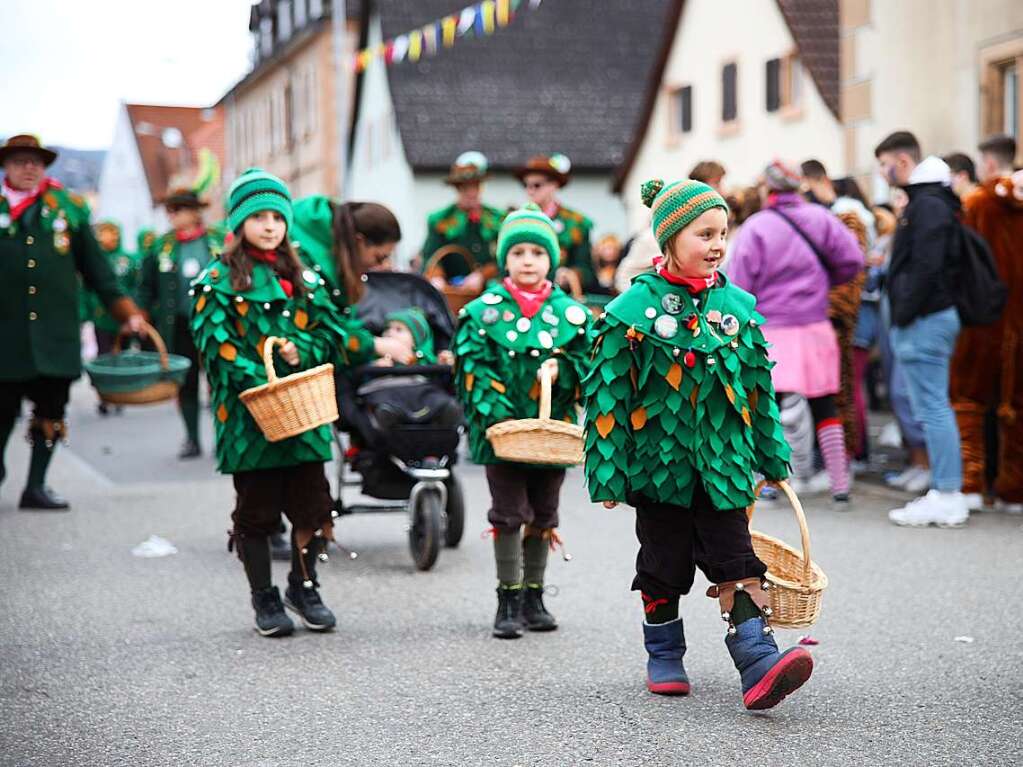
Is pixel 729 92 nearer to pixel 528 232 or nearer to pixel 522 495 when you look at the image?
pixel 528 232

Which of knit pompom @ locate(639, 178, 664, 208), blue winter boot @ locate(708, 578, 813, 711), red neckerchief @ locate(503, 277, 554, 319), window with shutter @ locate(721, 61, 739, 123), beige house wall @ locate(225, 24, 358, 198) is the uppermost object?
beige house wall @ locate(225, 24, 358, 198)

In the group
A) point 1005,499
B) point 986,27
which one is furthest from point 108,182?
point 1005,499

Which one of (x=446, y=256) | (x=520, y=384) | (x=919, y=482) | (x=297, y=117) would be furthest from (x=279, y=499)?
(x=297, y=117)

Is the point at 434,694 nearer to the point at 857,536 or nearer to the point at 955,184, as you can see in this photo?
the point at 857,536

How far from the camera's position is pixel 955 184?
34.6ft

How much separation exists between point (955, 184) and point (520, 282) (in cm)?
511

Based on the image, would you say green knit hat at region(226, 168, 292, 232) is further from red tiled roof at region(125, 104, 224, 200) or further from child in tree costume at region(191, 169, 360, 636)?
red tiled roof at region(125, 104, 224, 200)

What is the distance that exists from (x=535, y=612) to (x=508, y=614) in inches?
5.8

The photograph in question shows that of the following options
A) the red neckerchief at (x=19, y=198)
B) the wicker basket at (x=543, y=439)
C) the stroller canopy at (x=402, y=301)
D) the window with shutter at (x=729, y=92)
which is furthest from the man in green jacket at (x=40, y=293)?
the window with shutter at (x=729, y=92)

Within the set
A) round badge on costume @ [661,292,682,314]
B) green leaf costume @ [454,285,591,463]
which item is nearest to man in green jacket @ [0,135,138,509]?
green leaf costume @ [454,285,591,463]

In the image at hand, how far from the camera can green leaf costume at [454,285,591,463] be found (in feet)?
20.7

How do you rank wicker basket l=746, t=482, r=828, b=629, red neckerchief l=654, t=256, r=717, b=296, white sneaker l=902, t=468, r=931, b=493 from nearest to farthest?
1. wicker basket l=746, t=482, r=828, b=629
2. red neckerchief l=654, t=256, r=717, b=296
3. white sneaker l=902, t=468, r=931, b=493

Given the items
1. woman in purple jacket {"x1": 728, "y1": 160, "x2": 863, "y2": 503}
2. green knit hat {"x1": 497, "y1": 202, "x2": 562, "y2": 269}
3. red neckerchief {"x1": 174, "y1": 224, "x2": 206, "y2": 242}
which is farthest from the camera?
red neckerchief {"x1": 174, "y1": 224, "x2": 206, "y2": 242}

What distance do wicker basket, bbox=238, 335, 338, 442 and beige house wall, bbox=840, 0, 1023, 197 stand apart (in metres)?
10.7
